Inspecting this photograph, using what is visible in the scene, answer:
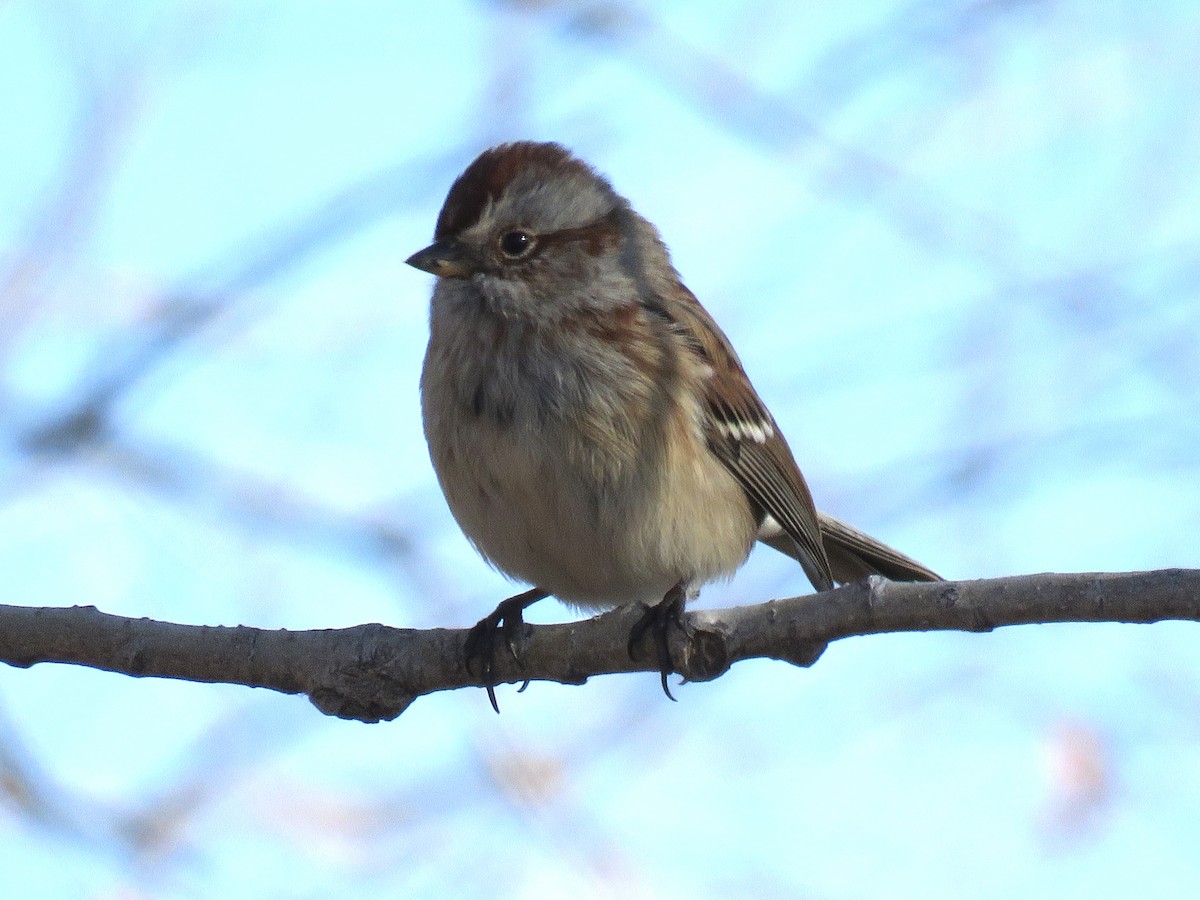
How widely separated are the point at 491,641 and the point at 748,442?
1619mm

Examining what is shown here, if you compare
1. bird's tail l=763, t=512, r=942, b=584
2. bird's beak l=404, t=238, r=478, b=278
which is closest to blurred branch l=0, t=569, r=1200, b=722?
bird's beak l=404, t=238, r=478, b=278

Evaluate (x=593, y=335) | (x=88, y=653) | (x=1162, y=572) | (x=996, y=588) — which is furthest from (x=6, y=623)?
(x=1162, y=572)

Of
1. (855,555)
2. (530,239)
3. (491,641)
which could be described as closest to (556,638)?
(491,641)

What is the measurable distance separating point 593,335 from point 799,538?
1313mm

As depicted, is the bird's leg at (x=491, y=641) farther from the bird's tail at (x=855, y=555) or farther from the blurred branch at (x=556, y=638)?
the bird's tail at (x=855, y=555)

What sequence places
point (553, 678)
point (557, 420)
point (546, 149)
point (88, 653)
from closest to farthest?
1. point (88, 653)
2. point (553, 678)
3. point (557, 420)
4. point (546, 149)

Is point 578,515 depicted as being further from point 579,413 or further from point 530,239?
point 530,239

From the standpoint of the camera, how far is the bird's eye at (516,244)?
4.96 metres

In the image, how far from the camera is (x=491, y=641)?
407 centimetres

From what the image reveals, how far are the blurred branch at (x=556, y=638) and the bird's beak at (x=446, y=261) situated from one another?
144cm

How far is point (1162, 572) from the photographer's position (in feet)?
9.60

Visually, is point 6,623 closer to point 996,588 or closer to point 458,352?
point 458,352

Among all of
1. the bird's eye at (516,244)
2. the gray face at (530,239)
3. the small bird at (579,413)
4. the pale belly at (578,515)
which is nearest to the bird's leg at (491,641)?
the small bird at (579,413)

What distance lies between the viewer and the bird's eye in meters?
4.96
